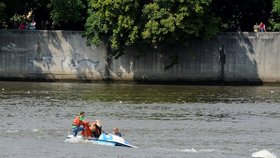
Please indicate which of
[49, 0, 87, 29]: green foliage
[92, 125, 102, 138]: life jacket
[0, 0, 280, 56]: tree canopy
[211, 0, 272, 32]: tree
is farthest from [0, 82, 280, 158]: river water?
[211, 0, 272, 32]: tree

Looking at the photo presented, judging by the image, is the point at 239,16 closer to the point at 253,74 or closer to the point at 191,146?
the point at 253,74

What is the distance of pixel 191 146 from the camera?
45781mm

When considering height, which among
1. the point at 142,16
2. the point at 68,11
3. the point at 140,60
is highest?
the point at 68,11

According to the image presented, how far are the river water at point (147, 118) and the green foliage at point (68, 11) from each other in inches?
251

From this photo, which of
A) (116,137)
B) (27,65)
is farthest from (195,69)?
(116,137)

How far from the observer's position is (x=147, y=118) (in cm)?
5619

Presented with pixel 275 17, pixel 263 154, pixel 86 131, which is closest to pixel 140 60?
pixel 275 17

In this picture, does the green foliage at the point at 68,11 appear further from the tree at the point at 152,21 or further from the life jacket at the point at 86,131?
the life jacket at the point at 86,131

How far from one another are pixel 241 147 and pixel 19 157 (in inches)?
465

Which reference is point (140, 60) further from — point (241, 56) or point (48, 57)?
point (241, 56)

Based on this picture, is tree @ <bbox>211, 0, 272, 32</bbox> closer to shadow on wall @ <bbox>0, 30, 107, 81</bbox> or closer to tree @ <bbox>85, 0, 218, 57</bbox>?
tree @ <bbox>85, 0, 218, 57</bbox>

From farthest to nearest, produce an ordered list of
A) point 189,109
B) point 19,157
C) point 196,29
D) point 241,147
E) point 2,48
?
1. point 2,48
2. point 196,29
3. point 189,109
4. point 241,147
5. point 19,157

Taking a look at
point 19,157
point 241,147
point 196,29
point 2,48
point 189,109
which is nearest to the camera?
point 19,157

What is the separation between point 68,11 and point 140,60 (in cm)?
803
